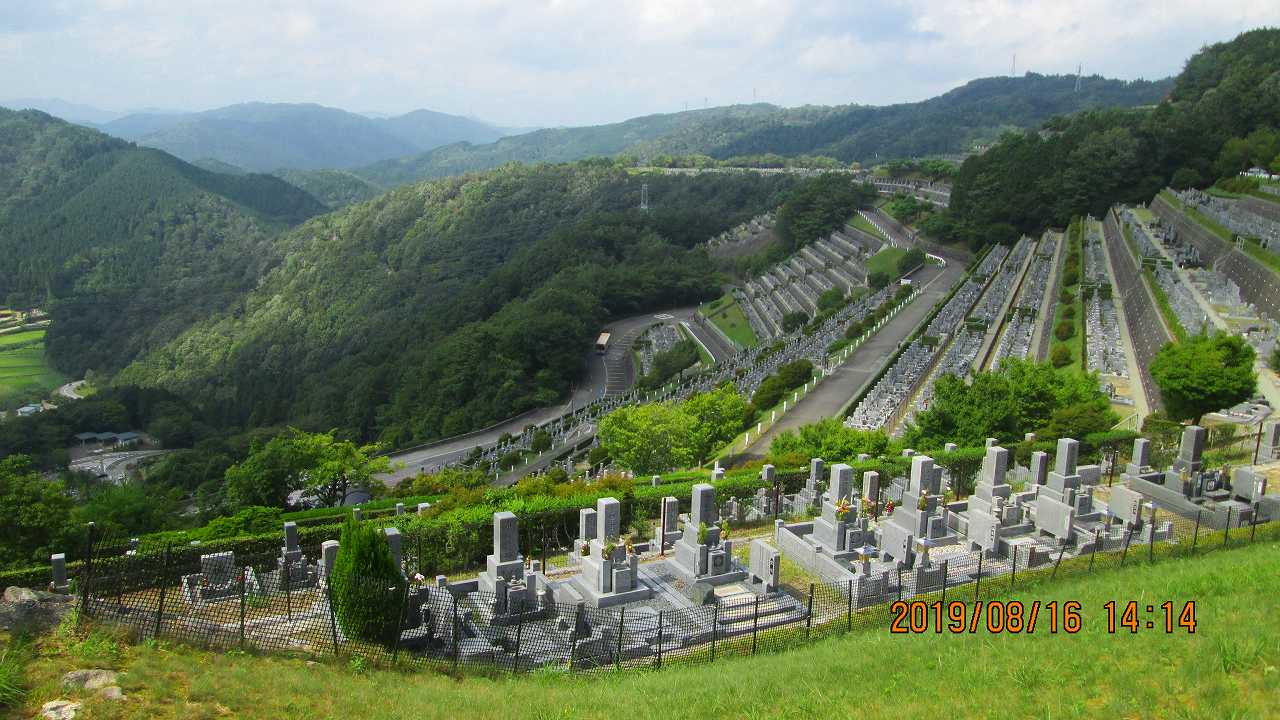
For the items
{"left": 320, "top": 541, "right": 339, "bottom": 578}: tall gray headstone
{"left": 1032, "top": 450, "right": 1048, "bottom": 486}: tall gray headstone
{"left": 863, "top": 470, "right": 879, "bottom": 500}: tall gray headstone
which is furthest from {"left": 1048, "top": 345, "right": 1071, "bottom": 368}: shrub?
{"left": 320, "top": 541, "right": 339, "bottom": 578}: tall gray headstone

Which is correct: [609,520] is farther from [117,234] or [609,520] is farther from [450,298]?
[117,234]

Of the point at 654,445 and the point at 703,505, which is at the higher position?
the point at 703,505

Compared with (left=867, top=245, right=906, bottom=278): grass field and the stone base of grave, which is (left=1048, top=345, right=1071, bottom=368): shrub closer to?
the stone base of grave

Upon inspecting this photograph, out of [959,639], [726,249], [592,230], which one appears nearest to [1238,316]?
[959,639]

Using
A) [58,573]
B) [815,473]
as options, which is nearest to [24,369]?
[58,573]

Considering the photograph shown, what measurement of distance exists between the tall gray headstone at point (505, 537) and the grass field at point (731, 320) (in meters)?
39.4

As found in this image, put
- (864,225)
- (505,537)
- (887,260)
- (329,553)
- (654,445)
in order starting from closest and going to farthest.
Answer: (329,553) < (505,537) < (654,445) < (887,260) < (864,225)

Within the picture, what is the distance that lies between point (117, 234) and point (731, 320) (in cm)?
12124

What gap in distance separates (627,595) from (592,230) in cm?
7466

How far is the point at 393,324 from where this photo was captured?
273ft

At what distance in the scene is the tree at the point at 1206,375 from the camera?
20328 mm

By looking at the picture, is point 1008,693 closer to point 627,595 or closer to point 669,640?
point 669,640

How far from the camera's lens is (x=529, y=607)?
524 inches

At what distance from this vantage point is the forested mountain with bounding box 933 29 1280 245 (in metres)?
52.1
